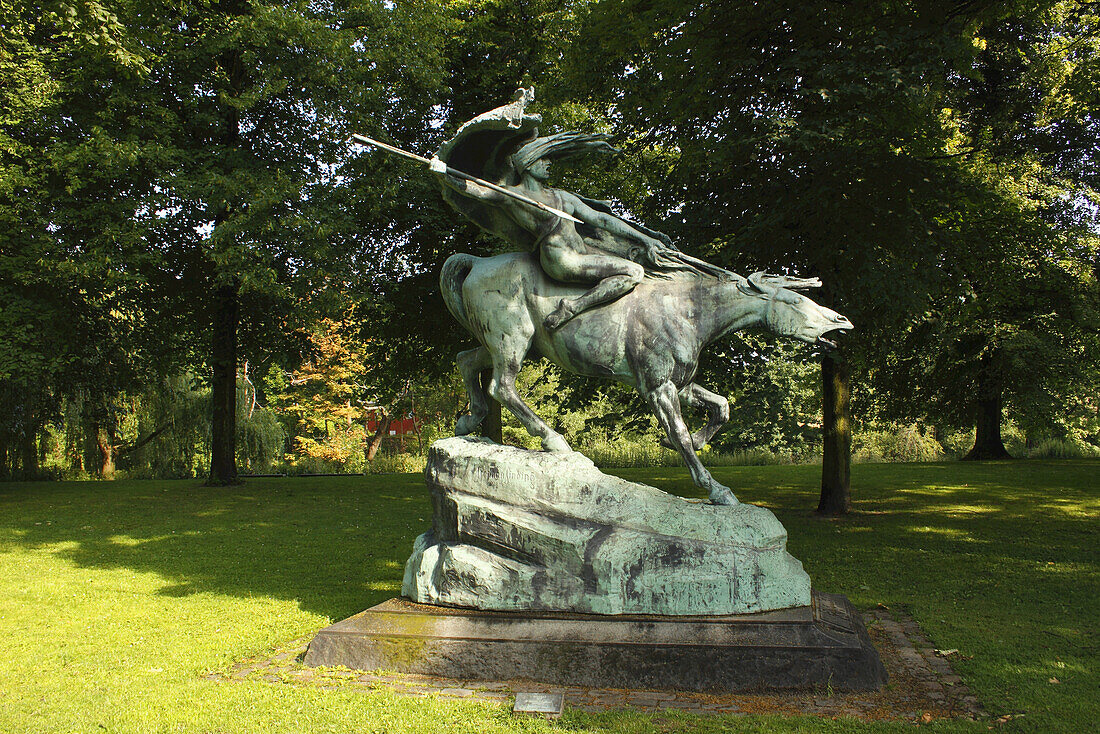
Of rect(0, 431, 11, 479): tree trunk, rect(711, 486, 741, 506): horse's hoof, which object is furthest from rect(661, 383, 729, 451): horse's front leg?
rect(0, 431, 11, 479): tree trunk

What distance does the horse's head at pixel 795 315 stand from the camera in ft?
20.5

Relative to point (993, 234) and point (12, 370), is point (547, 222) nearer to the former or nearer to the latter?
point (993, 234)

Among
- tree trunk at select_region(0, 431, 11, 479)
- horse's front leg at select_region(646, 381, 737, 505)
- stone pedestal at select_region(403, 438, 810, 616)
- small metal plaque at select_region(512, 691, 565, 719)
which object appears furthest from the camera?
tree trunk at select_region(0, 431, 11, 479)

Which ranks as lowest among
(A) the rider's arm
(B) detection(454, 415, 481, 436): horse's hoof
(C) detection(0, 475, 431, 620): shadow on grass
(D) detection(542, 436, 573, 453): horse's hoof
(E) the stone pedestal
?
(C) detection(0, 475, 431, 620): shadow on grass

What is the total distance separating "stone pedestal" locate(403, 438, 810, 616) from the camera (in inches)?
215

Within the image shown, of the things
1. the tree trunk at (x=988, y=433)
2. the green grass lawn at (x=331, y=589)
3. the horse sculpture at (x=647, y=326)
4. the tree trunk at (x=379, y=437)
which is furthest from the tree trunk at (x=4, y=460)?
the tree trunk at (x=988, y=433)

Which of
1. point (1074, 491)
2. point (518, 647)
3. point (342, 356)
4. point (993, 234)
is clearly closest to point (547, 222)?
point (518, 647)

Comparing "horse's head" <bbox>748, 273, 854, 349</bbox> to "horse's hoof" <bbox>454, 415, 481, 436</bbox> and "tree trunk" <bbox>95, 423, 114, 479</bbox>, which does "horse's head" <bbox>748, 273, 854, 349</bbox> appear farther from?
"tree trunk" <bbox>95, 423, 114, 479</bbox>

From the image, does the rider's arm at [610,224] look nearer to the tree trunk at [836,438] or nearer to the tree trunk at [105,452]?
the tree trunk at [836,438]

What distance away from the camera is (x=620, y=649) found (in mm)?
5203

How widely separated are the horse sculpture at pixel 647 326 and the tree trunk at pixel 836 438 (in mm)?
6710

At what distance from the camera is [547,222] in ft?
20.7

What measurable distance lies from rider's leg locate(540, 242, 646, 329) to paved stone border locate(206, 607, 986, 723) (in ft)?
9.15

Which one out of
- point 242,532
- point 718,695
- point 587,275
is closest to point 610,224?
point 587,275
